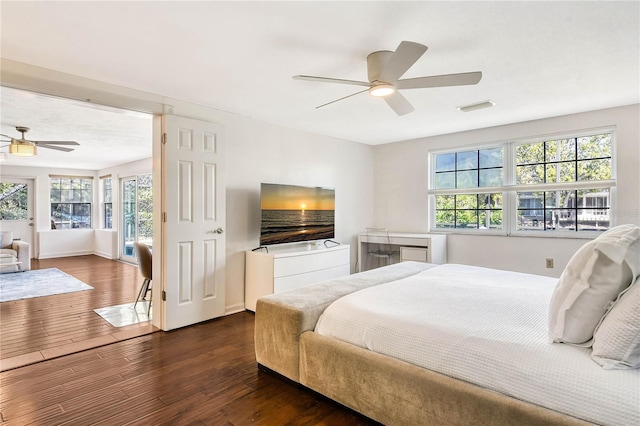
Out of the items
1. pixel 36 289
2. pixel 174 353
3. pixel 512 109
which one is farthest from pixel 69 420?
pixel 512 109

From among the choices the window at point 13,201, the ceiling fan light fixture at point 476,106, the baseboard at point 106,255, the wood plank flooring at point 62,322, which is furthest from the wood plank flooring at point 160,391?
the window at point 13,201

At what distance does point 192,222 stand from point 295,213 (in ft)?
4.34

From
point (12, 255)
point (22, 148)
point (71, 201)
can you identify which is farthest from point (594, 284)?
point (71, 201)

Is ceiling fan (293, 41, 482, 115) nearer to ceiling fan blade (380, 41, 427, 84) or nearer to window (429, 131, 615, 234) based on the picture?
ceiling fan blade (380, 41, 427, 84)

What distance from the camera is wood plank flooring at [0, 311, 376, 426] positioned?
188 cm

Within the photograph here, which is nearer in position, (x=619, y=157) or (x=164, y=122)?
(x=164, y=122)

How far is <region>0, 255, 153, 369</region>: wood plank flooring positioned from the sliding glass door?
5.15 ft

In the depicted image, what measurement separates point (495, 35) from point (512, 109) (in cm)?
192

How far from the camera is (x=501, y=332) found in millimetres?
1561

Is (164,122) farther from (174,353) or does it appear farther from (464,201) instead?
(464,201)

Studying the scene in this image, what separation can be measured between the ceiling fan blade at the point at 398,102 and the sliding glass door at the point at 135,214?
5.81 meters

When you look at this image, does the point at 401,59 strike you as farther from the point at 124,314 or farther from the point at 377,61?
the point at 124,314

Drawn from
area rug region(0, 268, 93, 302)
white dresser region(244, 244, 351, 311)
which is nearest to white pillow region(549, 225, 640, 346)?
white dresser region(244, 244, 351, 311)

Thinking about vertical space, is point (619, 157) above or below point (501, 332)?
above
